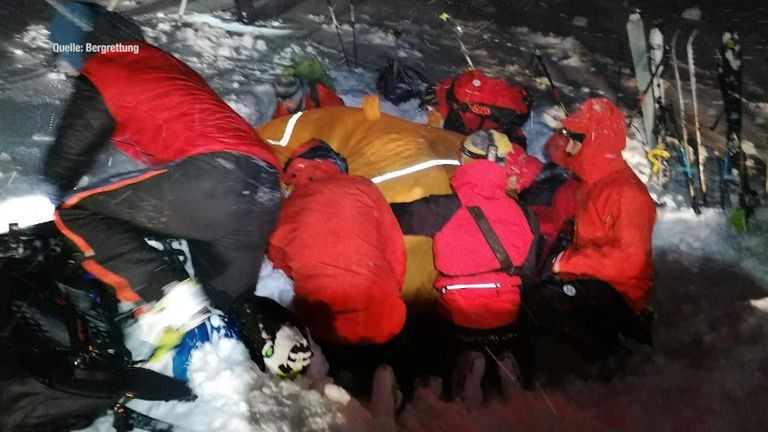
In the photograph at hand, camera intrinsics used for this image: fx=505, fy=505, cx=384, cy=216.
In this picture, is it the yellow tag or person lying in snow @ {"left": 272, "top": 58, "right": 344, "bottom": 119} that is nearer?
the yellow tag

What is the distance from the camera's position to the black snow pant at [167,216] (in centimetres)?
166

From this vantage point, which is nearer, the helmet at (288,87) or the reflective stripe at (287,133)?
the reflective stripe at (287,133)

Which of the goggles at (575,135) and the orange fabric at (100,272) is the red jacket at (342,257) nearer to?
the orange fabric at (100,272)

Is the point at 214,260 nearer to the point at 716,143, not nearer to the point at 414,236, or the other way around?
the point at 414,236

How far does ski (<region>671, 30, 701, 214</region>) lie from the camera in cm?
336

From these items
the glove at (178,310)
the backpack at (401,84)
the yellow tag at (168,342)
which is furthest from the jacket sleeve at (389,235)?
the backpack at (401,84)

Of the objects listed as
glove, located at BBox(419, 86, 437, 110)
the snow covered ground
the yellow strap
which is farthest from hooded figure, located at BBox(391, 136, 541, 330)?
the yellow strap

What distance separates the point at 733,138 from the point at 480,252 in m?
2.55

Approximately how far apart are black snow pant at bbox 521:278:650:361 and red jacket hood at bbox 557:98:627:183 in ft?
2.20

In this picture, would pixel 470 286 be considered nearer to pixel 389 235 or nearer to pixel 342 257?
pixel 389 235

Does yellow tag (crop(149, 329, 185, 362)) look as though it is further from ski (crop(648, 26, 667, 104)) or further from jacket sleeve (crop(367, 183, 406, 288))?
ski (crop(648, 26, 667, 104))

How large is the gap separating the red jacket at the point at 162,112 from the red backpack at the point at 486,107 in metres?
1.82

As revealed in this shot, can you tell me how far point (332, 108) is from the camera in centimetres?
287

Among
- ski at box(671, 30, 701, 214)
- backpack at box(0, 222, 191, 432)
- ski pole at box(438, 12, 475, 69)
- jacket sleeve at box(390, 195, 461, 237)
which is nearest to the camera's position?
backpack at box(0, 222, 191, 432)
